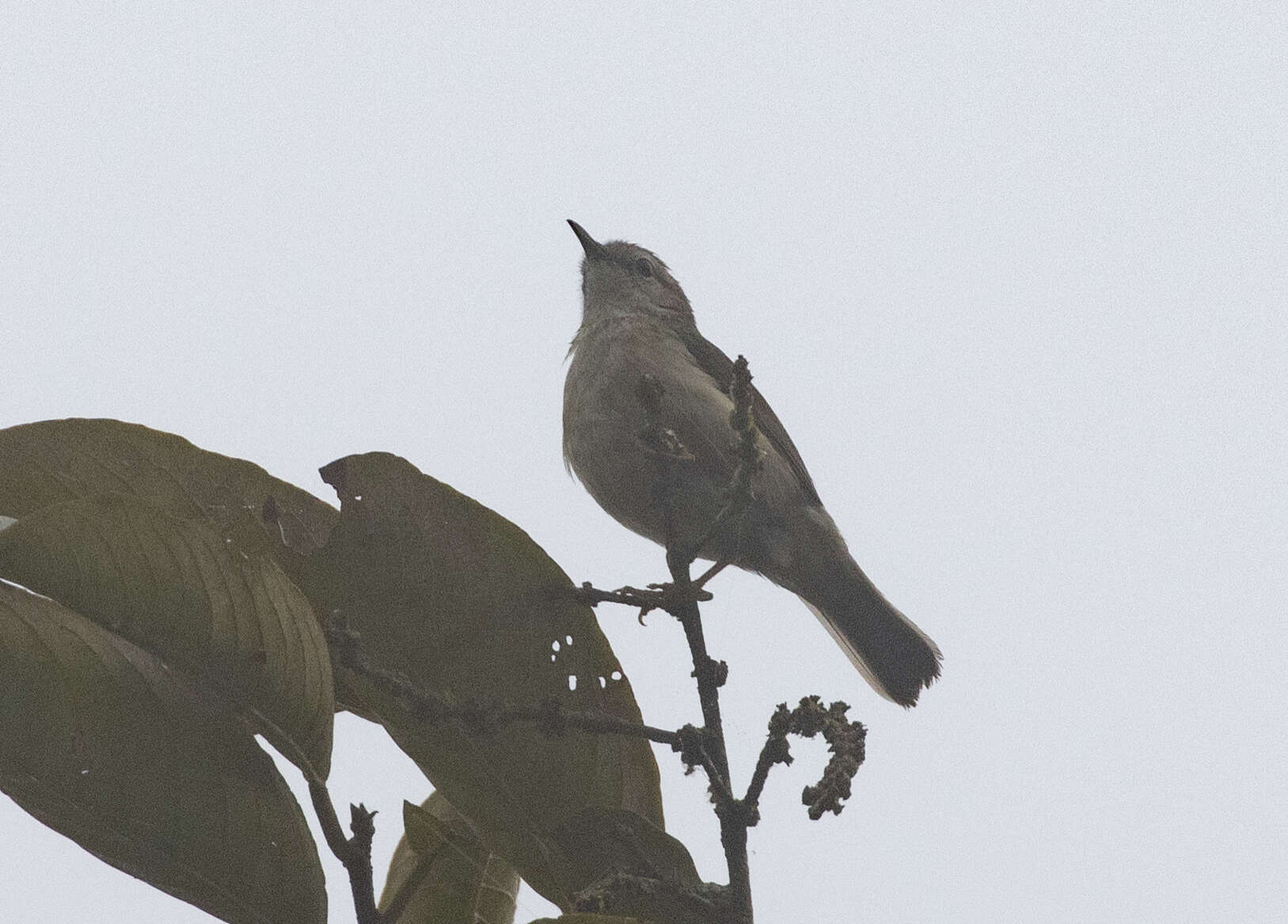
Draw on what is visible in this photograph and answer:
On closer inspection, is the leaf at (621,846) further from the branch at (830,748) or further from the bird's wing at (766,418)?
the bird's wing at (766,418)

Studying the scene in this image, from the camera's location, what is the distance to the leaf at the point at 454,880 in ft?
8.18

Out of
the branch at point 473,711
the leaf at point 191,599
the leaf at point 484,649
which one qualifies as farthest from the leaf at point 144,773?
Result: the leaf at point 484,649

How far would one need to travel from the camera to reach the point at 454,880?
100 inches

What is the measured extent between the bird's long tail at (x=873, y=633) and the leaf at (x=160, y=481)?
293 cm

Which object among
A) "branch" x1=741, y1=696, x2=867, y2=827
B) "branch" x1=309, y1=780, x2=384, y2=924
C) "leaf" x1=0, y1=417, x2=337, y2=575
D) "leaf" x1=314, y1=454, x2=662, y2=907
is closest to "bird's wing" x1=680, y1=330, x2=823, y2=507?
"leaf" x1=314, y1=454, x2=662, y2=907

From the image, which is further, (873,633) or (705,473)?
(873,633)

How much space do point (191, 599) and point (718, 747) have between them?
0.80m

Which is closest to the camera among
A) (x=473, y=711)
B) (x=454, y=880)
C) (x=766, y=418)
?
(x=473, y=711)

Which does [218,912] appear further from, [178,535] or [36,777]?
[178,535]

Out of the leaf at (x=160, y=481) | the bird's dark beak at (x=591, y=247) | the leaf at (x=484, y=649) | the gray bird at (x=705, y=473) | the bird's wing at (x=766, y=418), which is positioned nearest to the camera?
the leaf at (x=160, y=481)

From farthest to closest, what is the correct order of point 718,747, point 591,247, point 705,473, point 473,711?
point 591,247
point 705,473
point 473,711
point 718,747

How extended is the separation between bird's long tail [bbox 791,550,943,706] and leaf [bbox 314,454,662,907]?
270 centimetres

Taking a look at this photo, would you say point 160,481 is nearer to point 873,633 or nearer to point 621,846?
point 621,846

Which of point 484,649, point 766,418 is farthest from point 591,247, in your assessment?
point 484,649
